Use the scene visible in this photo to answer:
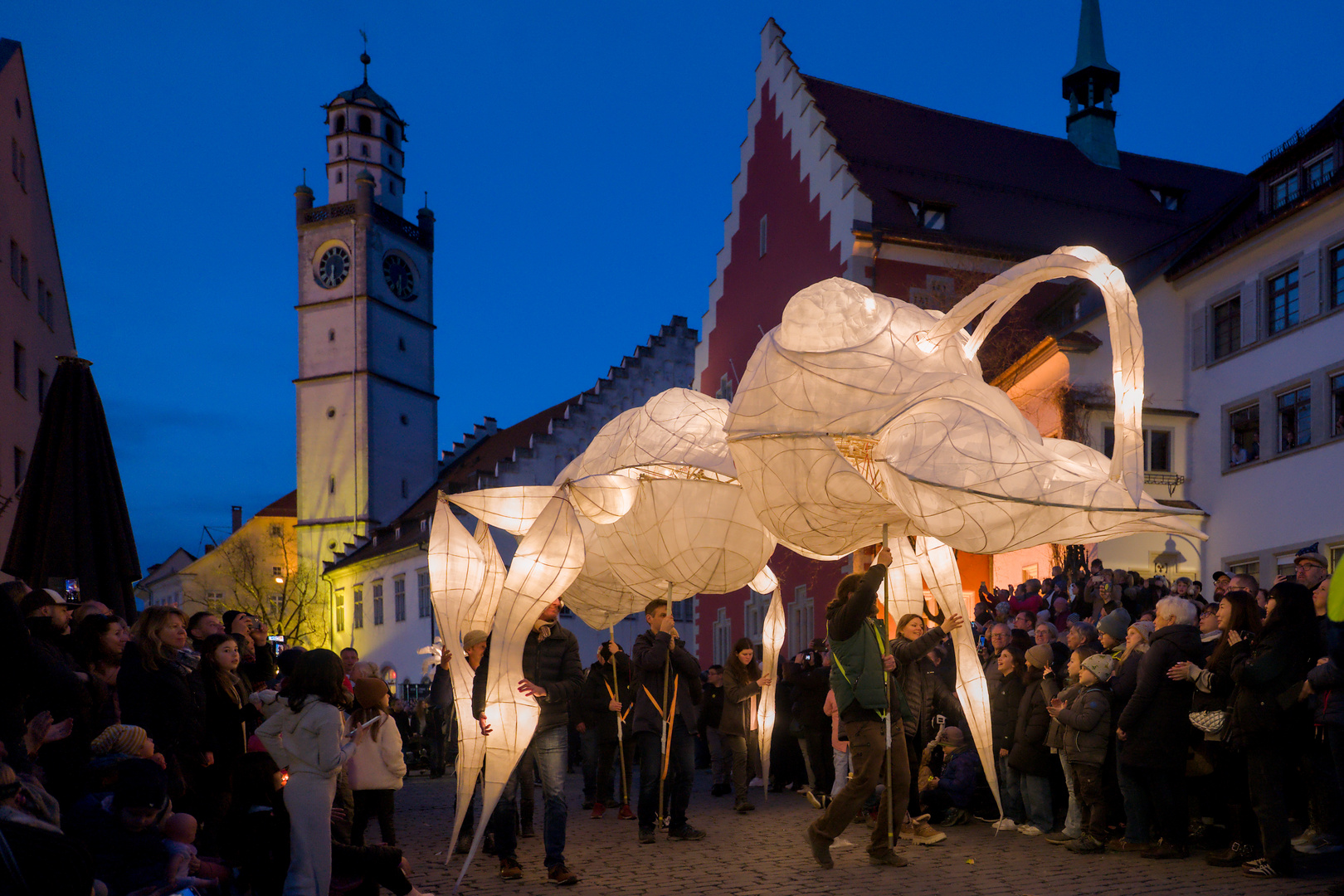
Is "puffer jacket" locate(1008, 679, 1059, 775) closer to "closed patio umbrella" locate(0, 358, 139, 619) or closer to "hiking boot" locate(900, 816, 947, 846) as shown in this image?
"hiking boot" locate(900, 816, 947, 846)

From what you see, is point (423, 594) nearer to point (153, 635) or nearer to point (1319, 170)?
point (1319, 170)

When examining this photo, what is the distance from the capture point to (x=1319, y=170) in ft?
70.9

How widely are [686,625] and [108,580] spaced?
1313 inches

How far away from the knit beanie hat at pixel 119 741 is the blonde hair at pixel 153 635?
1359 millimetres

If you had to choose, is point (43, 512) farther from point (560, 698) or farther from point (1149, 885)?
point (1149, 885)

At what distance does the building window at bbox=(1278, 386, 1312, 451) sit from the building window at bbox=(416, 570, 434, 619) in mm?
29883

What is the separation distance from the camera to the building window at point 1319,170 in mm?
21266

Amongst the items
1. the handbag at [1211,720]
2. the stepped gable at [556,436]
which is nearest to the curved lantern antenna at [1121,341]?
the handbag at [1211,720]

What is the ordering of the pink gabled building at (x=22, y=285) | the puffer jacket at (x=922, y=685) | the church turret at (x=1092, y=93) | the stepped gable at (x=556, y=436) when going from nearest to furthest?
the puffer jacket at (x=922, y=685) → the pink gabled building at (x=22, y=285) → the church turret at (x=1092, y=93) → the stepped gable at (x=556, y=436)

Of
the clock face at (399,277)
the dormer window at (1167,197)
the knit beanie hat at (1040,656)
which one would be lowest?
the knit beanie hat at (1040,656)

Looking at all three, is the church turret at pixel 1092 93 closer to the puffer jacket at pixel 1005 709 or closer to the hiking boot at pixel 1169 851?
the puffer jacket at pixel 1005 709

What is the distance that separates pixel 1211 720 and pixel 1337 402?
15491 millimetres

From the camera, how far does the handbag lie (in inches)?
313

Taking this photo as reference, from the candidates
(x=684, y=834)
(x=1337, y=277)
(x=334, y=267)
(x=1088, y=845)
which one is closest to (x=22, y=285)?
(x=684, y=834)
